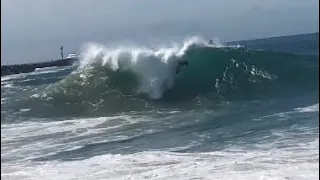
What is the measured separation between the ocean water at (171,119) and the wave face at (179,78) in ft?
0.13

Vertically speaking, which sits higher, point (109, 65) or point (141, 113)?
point (109, 65)

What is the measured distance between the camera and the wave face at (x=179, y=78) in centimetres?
1825

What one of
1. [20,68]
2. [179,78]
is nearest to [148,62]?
[179,78]

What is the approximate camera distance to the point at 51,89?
2119 cm

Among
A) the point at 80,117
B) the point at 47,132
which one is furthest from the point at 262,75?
the point at 47,132

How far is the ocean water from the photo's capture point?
316 inches


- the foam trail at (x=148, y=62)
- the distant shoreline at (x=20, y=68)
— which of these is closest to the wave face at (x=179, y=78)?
the foam trail at (x=148, y=62)

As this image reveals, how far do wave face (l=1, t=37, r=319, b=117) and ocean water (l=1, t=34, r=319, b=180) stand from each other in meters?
0.04

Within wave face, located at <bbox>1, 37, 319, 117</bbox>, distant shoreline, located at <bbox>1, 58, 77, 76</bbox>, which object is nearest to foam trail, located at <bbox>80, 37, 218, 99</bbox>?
wave face, located at <bbox>1, 37, 319, 117</bbox>

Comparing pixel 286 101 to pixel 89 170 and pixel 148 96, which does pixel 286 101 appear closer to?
pixel 148 96

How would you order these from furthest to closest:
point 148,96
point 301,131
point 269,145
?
point 148,96
point 301,131
point 269,145

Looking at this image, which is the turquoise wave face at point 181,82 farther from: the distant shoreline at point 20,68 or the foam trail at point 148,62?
the distant shoreline at point 20,68

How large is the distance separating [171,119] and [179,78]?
666cm

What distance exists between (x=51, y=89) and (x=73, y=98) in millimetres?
1957
